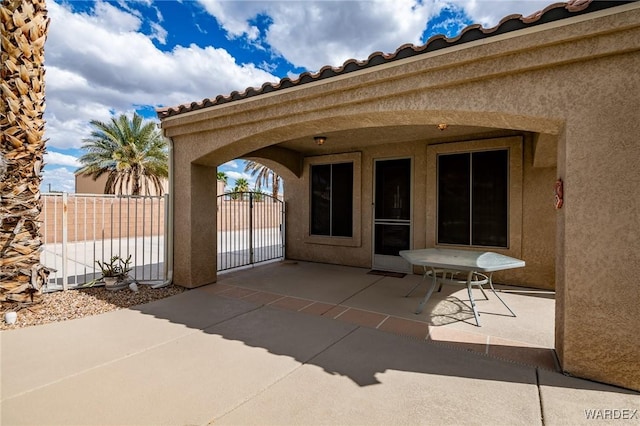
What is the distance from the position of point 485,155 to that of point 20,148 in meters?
8.48

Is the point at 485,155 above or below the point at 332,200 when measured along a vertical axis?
above

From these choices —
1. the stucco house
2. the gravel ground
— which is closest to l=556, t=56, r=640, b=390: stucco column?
the stucco house

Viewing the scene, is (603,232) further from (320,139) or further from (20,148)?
(20,148)

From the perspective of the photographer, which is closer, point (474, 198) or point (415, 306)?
point (415, 306)

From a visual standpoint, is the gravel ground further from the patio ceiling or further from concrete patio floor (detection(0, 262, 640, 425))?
the patio ceiling

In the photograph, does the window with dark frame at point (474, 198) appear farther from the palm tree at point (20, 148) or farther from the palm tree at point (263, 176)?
the palm tree at point (263, 176)

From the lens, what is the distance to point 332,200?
8547 mm

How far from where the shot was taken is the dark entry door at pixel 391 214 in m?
7.42

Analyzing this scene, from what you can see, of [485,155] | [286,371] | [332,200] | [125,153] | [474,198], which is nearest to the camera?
[286,371]

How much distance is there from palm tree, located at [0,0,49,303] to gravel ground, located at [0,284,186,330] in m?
0.22

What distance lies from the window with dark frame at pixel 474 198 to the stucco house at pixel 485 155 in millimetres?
24

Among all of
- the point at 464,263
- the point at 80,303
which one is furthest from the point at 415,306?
the point at 80,303

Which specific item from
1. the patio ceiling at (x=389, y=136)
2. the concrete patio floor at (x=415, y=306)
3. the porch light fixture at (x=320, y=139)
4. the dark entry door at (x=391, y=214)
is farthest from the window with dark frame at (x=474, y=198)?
the porch light fixture at (x=320, y=139)

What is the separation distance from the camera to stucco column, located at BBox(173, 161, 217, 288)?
5840 millimetres
